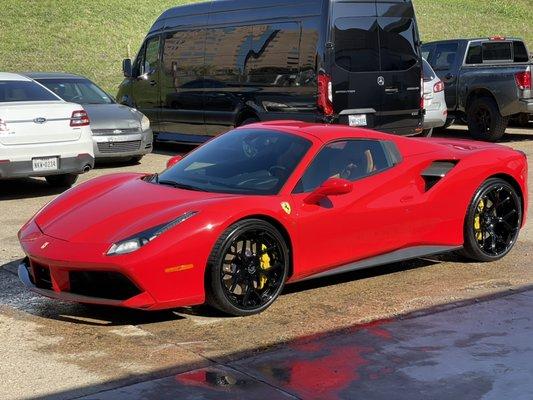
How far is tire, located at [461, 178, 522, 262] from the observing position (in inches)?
303

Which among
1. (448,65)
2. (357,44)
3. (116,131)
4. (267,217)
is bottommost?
(116,131)

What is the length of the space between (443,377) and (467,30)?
34855 millimetres

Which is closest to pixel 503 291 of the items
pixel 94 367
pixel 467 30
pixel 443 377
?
pixel 443 377

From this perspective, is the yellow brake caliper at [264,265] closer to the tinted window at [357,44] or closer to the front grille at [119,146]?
the tinted window at [357,44]

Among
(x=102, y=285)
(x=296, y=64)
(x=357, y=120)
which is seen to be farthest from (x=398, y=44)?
(x=102, y=285)

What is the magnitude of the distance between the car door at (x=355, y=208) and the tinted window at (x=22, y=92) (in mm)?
5800

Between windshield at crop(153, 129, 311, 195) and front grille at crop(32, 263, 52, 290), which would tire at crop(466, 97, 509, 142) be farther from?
front grille at crop(32, 263, 52, 290)

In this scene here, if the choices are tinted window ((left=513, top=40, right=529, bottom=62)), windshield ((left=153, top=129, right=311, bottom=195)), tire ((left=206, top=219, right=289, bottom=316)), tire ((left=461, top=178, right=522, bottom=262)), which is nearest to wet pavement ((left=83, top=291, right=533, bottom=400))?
tire ((left=206, top=219, right=289, bottom=316))

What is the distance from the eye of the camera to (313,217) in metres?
6.65

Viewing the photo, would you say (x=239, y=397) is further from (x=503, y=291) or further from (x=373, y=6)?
(x=373, y=6)

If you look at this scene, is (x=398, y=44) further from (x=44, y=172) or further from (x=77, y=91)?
(x=44, y=172)

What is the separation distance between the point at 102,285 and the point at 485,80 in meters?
12.7

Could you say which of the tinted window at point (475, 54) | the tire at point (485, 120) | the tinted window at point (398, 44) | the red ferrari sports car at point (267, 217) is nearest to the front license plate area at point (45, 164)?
the red ferrari sports car at point (267, 217)

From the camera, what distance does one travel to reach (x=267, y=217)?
6406 mm
